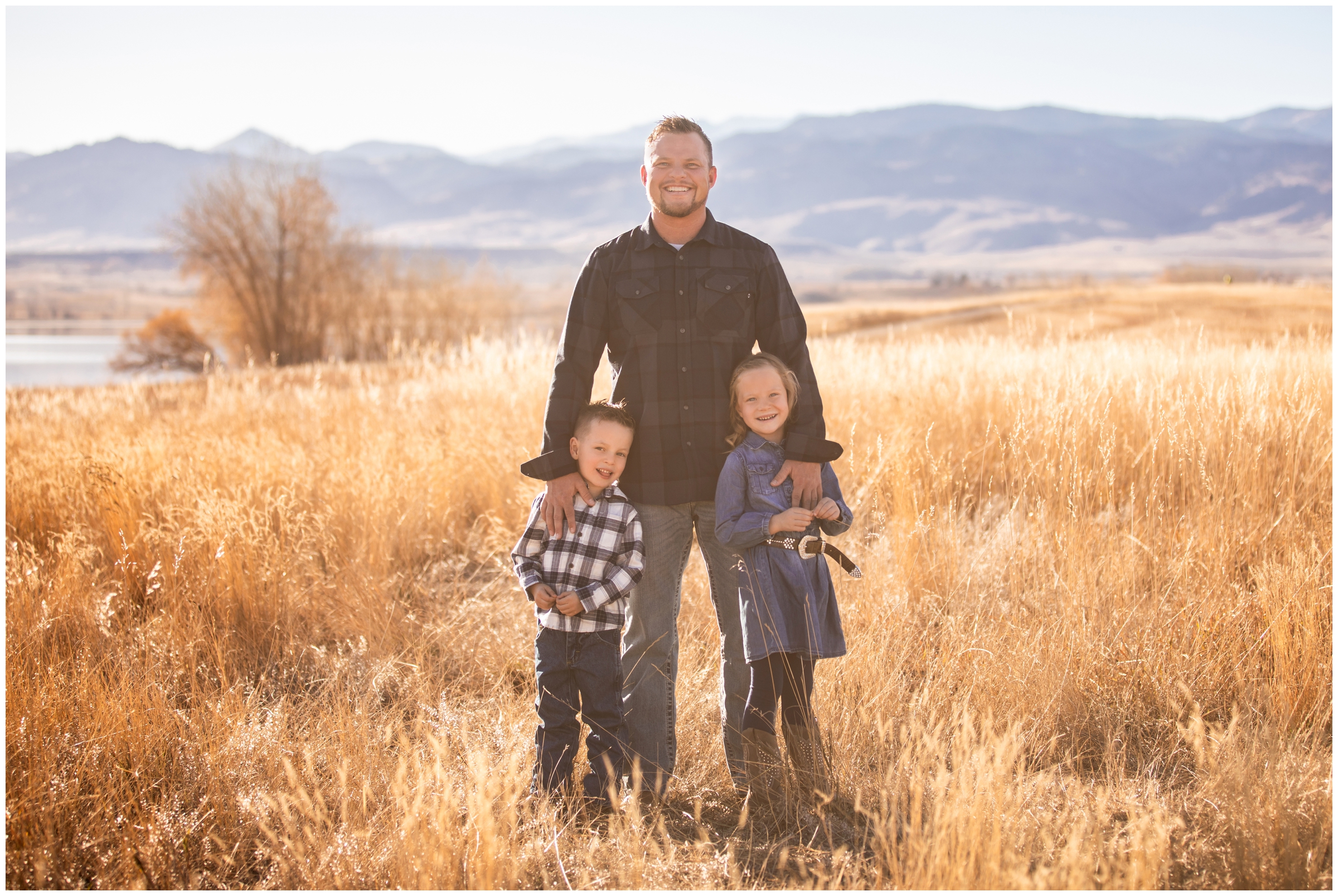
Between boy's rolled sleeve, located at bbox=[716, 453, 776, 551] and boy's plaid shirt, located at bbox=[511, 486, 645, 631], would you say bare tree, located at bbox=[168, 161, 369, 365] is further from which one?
boy's rolled sleeve, located at bbox=[716, 453, 776, 551]

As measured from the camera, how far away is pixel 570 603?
2449 millimetres

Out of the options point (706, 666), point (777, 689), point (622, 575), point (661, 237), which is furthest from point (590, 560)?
point (661, 237)

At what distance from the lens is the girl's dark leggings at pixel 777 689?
2.46 m

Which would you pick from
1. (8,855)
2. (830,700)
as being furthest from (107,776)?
(830,700)

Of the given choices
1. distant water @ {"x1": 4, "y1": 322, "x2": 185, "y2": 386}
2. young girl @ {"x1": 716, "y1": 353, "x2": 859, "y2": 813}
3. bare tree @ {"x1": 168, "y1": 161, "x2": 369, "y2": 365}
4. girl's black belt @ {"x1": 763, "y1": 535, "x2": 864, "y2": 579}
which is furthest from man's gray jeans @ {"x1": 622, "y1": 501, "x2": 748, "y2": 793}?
bare tree @ {"x1": 168, "y1": 161, "x2": 369, "y2": 365}

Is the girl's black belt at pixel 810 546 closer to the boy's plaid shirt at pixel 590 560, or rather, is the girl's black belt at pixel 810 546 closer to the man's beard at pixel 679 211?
the boy's plaid shirt at pixel 590 560

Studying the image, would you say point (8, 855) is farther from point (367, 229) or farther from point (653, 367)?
point (367, 229)

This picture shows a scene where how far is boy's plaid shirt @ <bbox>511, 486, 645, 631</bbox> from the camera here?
252cm

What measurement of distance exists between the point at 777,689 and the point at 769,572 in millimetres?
379

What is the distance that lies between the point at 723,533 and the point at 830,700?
0.87 meters

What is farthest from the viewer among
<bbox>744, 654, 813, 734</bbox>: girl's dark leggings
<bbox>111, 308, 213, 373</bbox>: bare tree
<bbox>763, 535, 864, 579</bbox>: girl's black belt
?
<bbox>111, 308, 213, 373</bbox>: bare tree

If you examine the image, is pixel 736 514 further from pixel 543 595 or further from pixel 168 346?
pixel 168 346

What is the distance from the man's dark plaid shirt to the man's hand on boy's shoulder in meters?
0.03

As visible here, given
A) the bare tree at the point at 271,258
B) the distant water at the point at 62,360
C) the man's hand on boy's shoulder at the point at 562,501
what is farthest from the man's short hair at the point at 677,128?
the bare tree at the point at 271,258
